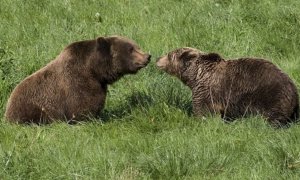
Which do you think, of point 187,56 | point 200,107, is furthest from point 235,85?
point 187,56

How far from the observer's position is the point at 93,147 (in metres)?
5.95

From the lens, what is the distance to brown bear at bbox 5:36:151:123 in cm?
709

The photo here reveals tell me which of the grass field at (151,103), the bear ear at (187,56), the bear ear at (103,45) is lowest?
the grass field at (151,103)

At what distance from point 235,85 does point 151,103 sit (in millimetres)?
929

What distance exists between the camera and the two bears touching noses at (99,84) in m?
7.02

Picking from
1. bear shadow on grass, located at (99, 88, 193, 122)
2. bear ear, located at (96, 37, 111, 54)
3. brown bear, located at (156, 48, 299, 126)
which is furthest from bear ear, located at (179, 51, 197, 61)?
bear ear, located at (96, 37, 111, 54)

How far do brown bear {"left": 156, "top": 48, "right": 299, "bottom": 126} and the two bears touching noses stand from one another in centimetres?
1

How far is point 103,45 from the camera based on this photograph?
719 cm

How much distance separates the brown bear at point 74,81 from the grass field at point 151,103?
289 mm

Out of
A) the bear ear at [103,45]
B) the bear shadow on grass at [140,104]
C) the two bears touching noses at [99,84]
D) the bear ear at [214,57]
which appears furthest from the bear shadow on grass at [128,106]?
the bear ear at [214,57]

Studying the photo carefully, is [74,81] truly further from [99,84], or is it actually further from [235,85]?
[235,85]

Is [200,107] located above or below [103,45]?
below

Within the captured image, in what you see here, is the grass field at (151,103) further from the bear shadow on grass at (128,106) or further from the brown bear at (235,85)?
the brown bear at (235,85)

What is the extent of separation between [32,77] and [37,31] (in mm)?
2277
